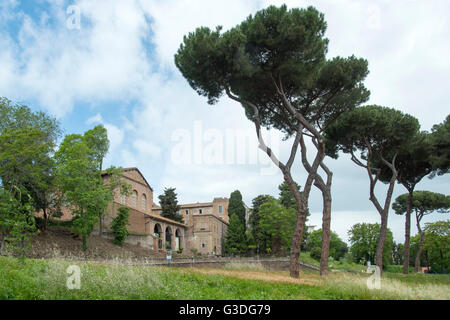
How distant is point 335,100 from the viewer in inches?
728

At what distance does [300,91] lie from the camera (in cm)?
1750

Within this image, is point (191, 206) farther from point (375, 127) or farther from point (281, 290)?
point (281, 290)

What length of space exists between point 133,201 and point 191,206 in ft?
69.7

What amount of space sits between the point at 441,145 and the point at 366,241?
28.7 metres

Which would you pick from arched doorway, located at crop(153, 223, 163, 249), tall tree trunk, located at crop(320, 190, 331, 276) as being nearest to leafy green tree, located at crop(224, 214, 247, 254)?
arched doorway, located at crop(153, 223, 163, 249)

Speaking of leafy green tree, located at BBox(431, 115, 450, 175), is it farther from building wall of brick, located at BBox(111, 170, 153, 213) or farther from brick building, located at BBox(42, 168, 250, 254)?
building wall of brick, located at BBox(111, 170, 153, 213)

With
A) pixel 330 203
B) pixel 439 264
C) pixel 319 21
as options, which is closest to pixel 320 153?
pixel 330 203

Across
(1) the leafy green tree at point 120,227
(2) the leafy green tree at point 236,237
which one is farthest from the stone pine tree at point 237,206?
(1) the leafy green tree at point 120,227

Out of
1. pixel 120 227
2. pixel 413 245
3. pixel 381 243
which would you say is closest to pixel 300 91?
pixel 381 243

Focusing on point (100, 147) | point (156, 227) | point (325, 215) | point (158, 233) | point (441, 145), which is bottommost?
point (158, 233)

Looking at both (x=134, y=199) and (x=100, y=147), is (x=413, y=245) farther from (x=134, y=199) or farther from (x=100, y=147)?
(x=100, y=147)

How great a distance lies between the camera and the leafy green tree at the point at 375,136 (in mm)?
19875

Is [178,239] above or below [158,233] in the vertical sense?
below

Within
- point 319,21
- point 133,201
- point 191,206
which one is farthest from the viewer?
point 191,206
